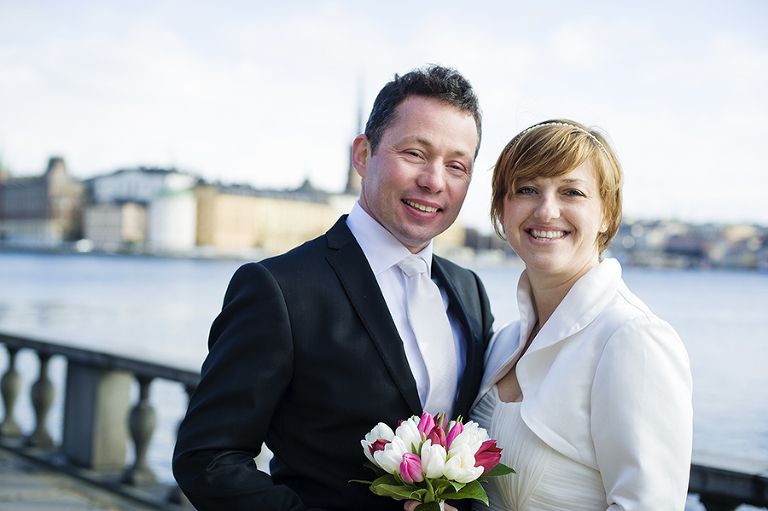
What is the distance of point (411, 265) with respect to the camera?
1888 millimetres

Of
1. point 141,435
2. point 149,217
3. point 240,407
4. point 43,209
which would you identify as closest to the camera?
point 240,407

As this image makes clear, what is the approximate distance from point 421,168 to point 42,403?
3.23 metres

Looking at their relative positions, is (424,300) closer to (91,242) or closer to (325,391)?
(325,391)

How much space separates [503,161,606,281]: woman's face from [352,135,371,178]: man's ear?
1.41 ft

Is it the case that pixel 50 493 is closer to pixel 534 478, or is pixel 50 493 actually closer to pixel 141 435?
pixel 141 435

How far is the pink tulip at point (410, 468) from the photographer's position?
4.44 feet

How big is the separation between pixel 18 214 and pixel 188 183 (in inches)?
832

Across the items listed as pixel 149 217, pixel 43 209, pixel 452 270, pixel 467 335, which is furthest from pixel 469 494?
pixel 43 209

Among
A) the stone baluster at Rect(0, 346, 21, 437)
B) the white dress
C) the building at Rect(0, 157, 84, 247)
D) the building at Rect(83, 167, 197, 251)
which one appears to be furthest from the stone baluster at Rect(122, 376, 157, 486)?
the building at Rect(0, 157, 84, 247)

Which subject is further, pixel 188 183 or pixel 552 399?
pixel 188 183

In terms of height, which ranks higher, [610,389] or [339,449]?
[610,389]

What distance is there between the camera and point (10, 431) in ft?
13.9

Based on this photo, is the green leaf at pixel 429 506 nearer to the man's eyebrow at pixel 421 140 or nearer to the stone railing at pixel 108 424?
the man's eyebrow at pixel 421 140

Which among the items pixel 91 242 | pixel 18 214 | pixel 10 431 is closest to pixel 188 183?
pixel 91 242
